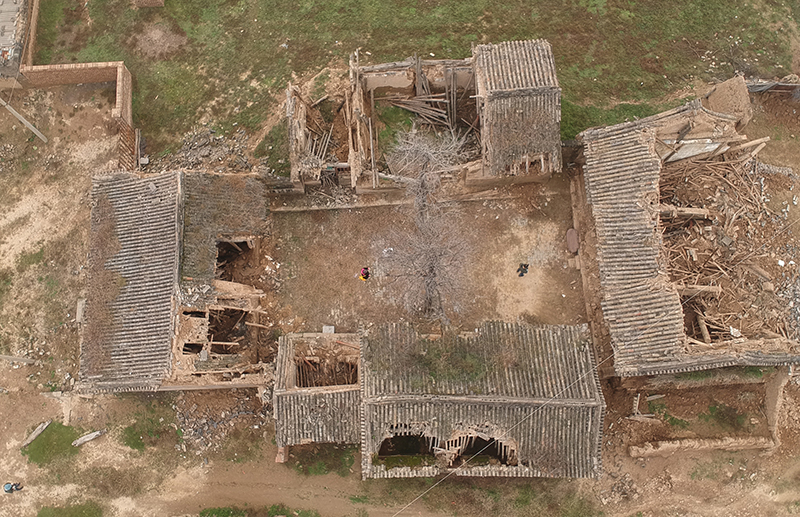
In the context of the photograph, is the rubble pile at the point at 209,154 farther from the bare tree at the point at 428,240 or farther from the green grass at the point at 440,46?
the bare tree at the point at 428,240

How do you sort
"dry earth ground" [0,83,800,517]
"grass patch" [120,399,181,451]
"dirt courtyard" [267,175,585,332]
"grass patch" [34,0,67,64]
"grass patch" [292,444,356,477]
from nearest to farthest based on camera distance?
"dry earth ground" [0,83,800,517]
"grass patch" [292,444,356,477]
"grass patch" [120,399,181,451]
"dirt courtyard" [267,175,585,332]
"grass patch" [34,0,67,64]

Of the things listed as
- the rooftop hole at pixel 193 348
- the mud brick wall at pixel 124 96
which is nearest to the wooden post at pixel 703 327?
the rooftop hole at pixel 193 348

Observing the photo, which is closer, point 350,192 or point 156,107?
point 350,192

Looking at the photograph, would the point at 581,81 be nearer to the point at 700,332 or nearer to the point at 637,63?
the point at 637,63

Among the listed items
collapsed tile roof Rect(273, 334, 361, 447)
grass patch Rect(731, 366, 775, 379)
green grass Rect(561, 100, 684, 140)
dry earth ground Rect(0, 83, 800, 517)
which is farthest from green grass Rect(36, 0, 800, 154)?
collapsed tile roof Rect(273, 334, 361, 447)

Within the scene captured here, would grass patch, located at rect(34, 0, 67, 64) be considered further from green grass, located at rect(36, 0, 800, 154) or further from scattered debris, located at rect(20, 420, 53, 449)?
scattered debris, located at rect(20, 420, 53, 449)

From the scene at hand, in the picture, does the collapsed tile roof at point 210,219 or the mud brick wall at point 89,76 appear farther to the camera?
the mud brick wall at point 89,76

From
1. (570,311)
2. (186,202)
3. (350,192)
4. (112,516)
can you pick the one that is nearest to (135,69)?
(186,202)
